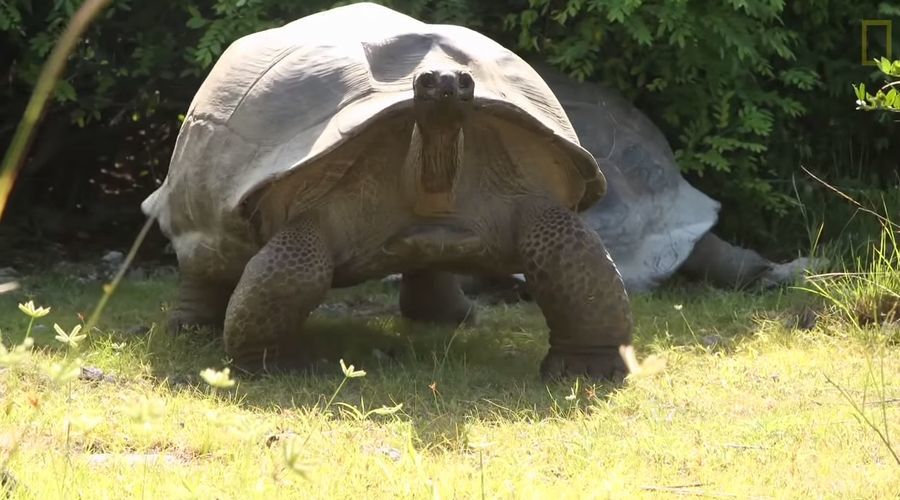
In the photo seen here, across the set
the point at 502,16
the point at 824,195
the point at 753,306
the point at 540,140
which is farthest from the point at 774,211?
the point at 540,140

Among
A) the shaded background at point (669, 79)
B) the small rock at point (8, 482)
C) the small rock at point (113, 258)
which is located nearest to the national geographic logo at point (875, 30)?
the shaded background at point (669, 79)

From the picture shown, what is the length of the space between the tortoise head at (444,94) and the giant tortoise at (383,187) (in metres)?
0.19

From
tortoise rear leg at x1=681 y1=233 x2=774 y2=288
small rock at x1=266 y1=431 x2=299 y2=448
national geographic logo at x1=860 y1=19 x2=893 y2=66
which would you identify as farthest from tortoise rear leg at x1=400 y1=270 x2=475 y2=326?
national geographic logo at x1=860 y1=19 x2=893 y2=66

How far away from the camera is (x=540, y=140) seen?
11.7 feet

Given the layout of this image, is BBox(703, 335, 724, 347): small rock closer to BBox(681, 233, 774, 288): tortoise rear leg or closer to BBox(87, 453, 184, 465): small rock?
BBox(681, 233, 774, 288): tortoise rear leg

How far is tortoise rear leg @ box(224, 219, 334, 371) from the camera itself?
3352 mm

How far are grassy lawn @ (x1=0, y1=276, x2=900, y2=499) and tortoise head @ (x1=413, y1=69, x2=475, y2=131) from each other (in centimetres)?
70

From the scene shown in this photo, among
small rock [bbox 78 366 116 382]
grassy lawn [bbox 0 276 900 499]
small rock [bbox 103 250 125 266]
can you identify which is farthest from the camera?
small rock [bbox 103 250 125 266]

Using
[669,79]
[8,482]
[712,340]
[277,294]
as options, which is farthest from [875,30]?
[8,482]

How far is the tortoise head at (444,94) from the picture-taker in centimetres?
286

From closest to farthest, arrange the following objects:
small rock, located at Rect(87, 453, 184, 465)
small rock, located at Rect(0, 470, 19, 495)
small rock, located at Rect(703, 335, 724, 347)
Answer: small rock, located at Rect(0, 470, 19, 495)
small rock, located at Rect(87, 453, 184, 465)
small rock, located at Rect(703, 335, 724, 347)

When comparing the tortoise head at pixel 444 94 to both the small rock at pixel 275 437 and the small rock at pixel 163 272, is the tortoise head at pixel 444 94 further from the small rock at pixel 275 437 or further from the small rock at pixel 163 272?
the small rock at pixel 163 272

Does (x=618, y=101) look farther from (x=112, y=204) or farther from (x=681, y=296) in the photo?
(x=112, y=204)

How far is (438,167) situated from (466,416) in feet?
2.39
